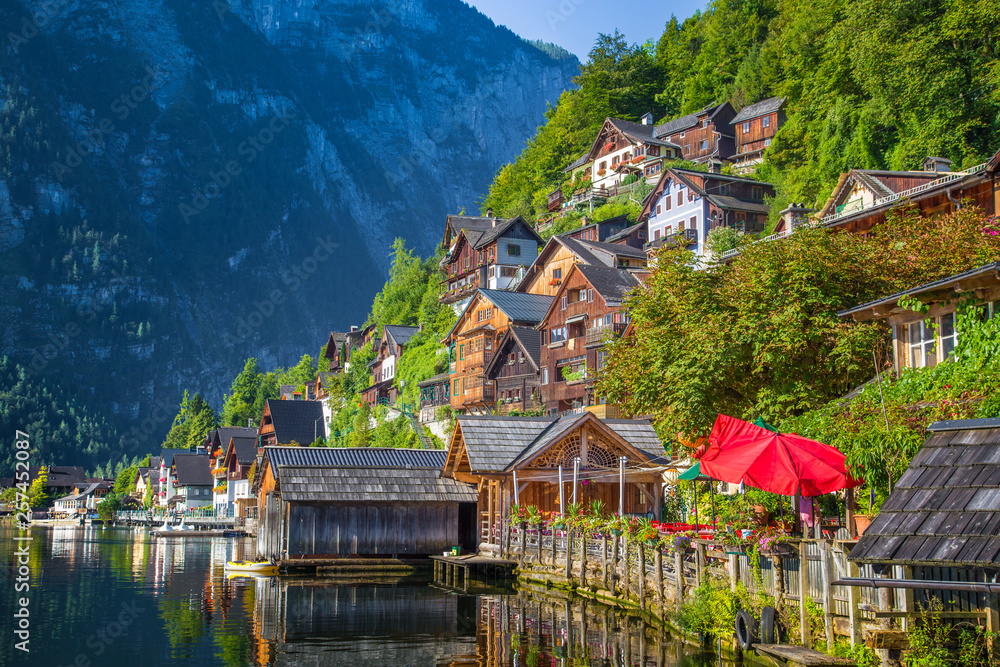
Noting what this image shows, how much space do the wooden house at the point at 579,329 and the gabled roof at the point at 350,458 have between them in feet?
47.1

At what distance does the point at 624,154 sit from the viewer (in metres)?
99.6

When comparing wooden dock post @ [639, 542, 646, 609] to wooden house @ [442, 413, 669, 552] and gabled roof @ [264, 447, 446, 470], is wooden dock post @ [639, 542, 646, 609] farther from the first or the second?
gabled roof @ [264, 447, 446, 470]

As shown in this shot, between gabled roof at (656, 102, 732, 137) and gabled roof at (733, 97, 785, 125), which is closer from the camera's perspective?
gabled roof at (733, 97, 785, 125)

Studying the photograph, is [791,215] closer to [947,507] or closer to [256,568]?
[256,568]

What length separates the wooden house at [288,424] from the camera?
97.6 meters

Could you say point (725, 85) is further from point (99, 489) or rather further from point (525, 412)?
point (99, 489)

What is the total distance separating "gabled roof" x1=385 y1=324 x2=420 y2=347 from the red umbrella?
78206mm

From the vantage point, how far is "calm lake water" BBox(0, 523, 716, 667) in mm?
20281

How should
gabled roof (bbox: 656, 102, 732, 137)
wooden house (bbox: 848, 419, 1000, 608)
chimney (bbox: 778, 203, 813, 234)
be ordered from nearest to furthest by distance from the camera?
wooden house (bbox: 848, 419, 1000, 608)
chimney (bbox: 778, 203, 813, 234)
gabled roof (bbox: 656, 102, 732, 137)

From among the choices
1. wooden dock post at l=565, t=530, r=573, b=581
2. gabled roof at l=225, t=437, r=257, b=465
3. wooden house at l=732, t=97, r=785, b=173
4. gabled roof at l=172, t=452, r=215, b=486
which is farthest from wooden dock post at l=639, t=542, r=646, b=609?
gabled roof at l=172, t=452, r=215, b=486

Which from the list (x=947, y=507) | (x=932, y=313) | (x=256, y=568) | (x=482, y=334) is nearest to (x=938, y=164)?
(x=482, y=334)

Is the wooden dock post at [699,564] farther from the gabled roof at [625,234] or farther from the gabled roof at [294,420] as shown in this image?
the gabled roof at [294,420]

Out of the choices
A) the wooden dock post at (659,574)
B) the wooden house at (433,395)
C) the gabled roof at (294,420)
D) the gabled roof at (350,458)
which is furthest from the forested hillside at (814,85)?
the wooden dock post at (659,574)

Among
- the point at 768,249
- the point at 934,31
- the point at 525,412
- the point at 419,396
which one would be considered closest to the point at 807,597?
the point at 768,249
